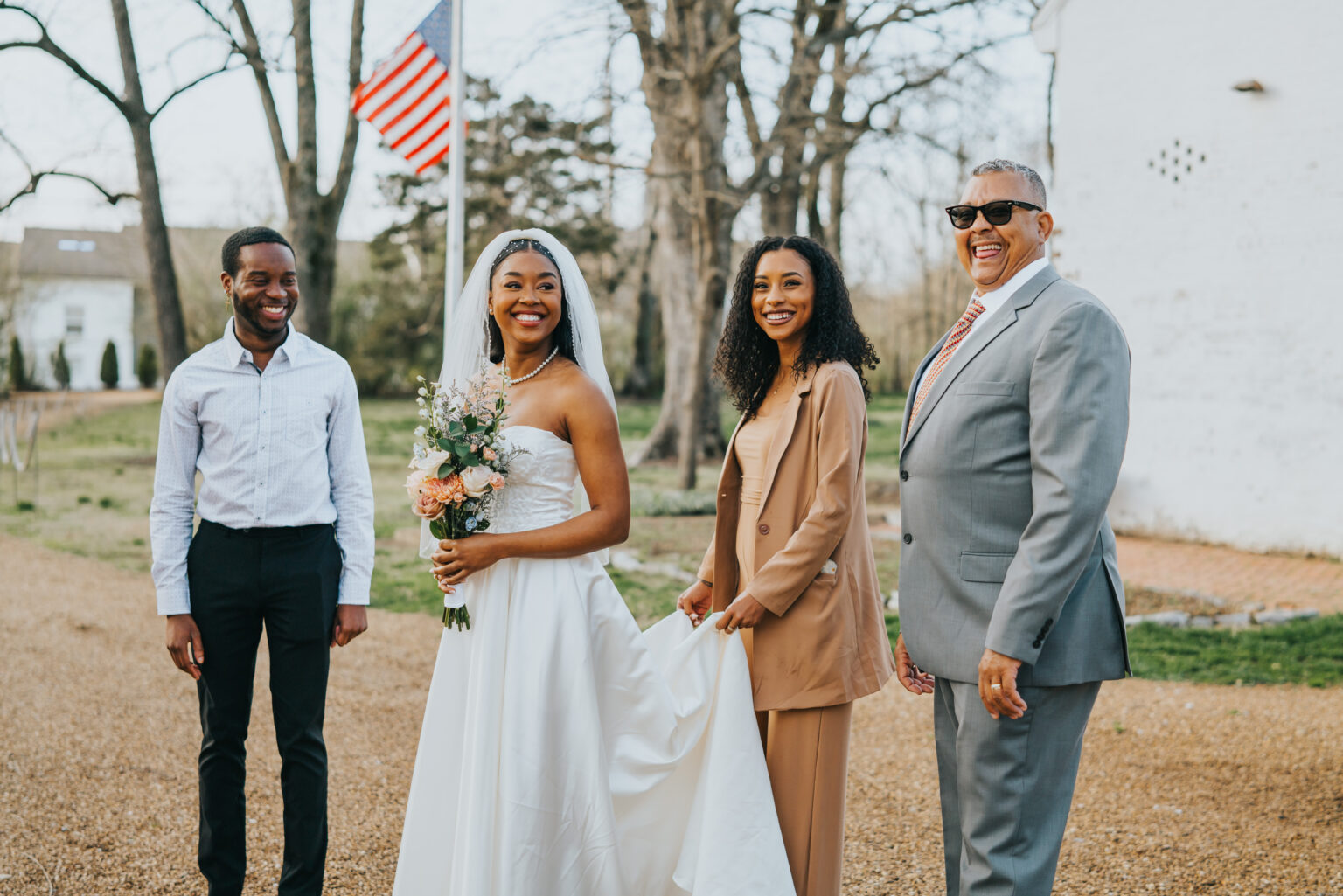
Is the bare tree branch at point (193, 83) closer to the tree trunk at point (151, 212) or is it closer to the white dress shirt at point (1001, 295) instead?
the tree trunk at point (151, 212)

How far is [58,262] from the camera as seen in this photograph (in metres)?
53.6

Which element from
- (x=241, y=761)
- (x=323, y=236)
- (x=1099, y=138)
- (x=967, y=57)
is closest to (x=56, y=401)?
(x=323, y=236)

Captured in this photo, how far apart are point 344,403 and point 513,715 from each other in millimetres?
1280

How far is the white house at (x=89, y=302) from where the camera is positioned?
51.2 m

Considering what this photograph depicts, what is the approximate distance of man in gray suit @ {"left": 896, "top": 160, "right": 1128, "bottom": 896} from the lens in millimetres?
2629

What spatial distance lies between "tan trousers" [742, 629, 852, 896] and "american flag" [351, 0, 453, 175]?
9149 millimetres

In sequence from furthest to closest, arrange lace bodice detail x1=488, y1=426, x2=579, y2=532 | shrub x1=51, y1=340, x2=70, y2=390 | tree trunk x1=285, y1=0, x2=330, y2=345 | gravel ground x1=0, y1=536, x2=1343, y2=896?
shrub x1=51, y1=340, x2=70, y2=390, tree trunk x1=285, y1=0, x2=330, y2=345, gravel ground x1=0, y1=536, x2=1343, y2=896, lace bodice detail x1=488, y1=426, x2=579, y2=532

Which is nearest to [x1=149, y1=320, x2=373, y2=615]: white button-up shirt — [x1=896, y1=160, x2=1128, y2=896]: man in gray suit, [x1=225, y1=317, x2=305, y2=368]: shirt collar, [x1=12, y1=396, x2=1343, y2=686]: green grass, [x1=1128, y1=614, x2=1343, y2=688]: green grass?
[x1=225, y1=317, x2=305, y2=368]: shirt collar

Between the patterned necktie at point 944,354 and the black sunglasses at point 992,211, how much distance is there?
234mm

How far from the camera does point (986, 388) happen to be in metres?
2.82

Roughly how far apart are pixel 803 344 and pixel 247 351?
186 centimetres

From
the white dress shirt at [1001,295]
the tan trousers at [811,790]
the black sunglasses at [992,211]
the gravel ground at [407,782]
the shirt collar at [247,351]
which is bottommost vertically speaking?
the gravel ground at [407,782]

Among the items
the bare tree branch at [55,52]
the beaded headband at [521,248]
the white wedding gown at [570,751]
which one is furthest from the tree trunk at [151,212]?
the white wedding gown at [570,751]

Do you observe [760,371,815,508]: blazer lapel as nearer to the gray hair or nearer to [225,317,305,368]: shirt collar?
the gray hair
